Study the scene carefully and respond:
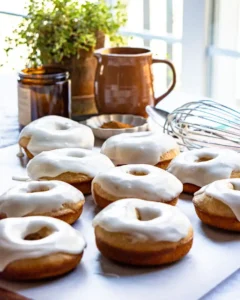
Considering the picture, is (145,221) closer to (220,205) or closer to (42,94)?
(220,205)

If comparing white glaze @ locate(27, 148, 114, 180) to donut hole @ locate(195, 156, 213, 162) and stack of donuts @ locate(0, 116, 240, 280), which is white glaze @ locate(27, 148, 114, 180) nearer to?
stack of donuts @ locate(0, 116, 240, 280)

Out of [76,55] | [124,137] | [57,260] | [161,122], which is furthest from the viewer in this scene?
[76,55]

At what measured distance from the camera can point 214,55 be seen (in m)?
1.89

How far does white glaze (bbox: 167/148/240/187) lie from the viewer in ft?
2.97

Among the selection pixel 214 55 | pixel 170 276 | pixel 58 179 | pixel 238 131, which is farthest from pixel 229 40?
pixel 170 276

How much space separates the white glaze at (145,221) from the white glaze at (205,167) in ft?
0.45

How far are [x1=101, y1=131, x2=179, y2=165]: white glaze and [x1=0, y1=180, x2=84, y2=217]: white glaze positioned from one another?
0.18m

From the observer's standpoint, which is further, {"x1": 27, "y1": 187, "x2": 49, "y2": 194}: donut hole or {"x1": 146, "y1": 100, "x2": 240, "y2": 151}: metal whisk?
{"x1": 146, "y1": 100, "x2": 240, "y2": 151}: metal whisk

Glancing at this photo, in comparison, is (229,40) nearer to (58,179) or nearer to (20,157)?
(20,157)

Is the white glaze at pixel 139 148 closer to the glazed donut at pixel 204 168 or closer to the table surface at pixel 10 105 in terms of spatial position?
the glazed donut at pixel 204 168

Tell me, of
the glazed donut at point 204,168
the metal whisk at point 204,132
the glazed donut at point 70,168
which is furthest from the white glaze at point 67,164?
the metal whisk at point 204,132

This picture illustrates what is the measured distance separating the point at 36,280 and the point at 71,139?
40 centimetres

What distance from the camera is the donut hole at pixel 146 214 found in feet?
2.54

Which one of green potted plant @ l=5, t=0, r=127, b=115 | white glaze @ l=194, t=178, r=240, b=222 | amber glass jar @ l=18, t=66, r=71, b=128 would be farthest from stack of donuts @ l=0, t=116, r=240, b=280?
green potted plant @ l=5, t=0, r=127, b=115
